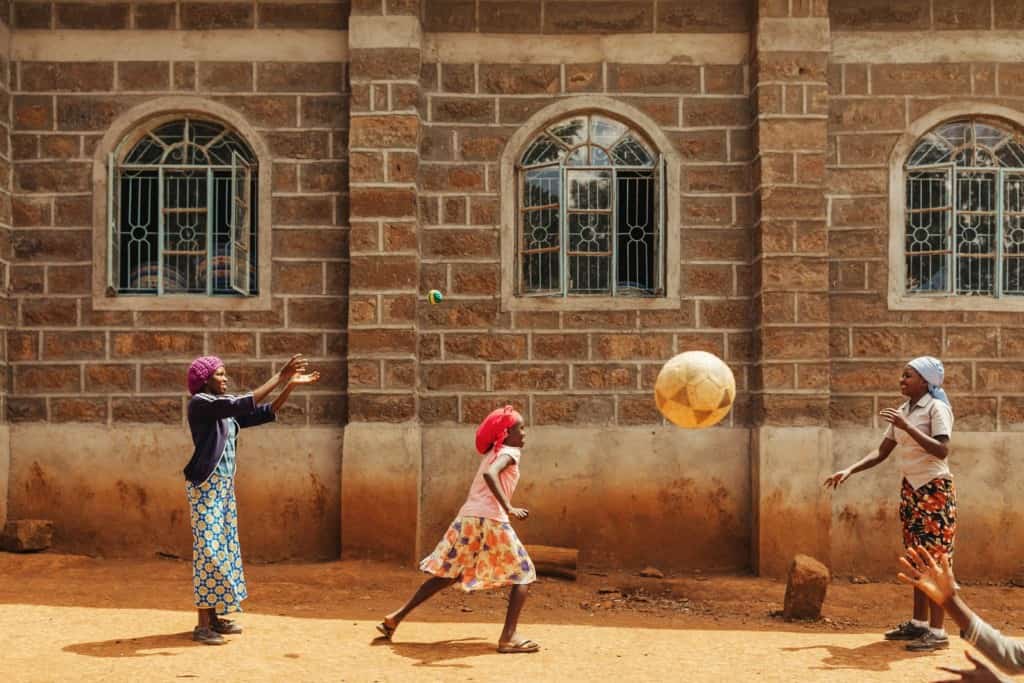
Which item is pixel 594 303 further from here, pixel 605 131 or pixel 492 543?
pixel 492 543

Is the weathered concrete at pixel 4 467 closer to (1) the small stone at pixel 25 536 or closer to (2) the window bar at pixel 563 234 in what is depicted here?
(1) the small stone at pixel 25 536

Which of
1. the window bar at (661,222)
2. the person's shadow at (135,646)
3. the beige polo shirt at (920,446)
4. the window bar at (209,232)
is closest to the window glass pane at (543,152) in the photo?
the window bar at (661,222)

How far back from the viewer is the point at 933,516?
6.61 m

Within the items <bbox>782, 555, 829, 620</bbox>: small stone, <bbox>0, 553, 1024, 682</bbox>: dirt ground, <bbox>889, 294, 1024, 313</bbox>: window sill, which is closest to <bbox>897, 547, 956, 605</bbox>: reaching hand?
<bbox>0, 553, 1024, 682</bbox>: dirt ground

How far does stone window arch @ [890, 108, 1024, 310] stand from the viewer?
9.30m

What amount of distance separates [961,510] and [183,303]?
6470mm

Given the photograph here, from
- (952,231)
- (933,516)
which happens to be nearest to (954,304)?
(952,231)

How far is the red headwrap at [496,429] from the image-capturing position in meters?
6.30

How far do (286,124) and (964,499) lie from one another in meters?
6.25

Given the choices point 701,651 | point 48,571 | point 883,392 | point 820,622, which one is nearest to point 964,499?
point 883,392

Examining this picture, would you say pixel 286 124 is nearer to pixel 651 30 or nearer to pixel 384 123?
pixel 384 123

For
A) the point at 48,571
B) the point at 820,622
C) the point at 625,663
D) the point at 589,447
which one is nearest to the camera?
the point at 625,663

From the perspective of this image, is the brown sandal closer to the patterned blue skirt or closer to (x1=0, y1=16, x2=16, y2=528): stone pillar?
the patterned blue skirt

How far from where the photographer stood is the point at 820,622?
7664mm
